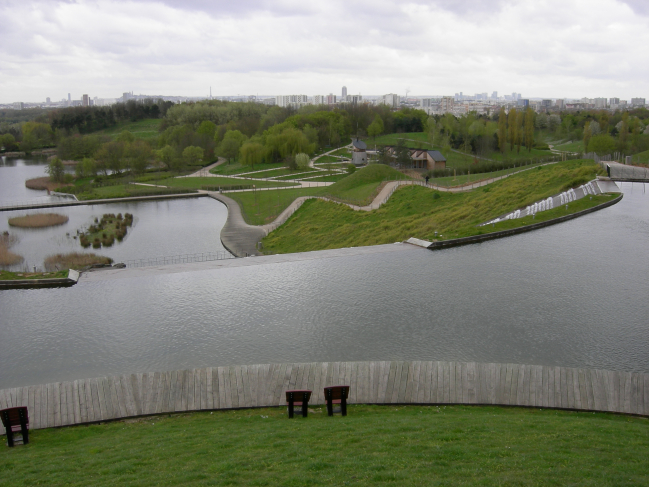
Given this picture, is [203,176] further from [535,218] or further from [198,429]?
Result: [198,429]

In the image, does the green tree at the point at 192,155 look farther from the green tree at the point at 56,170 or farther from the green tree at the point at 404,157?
the green tree at the point at 404,157

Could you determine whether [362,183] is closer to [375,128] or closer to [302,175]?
[302,175]

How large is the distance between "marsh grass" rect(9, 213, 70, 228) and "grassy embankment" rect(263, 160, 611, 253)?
17.7 metres

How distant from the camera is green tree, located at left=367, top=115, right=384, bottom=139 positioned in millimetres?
80750

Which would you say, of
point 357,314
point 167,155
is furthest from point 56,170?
point 357,314

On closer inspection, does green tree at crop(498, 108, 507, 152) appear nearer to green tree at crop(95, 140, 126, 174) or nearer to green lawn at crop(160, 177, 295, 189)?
green lawn at crop(160, 177, 295, 189)

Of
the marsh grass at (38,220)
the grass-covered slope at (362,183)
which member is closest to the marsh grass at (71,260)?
the marsh grass at (38,220)

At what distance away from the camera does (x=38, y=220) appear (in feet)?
130

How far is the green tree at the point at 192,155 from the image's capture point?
67.9 metres

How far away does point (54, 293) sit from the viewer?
1672 centimetres

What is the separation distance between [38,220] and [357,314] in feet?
111

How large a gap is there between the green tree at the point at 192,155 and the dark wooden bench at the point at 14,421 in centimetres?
6136

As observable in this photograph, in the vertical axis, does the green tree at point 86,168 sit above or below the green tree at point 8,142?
below

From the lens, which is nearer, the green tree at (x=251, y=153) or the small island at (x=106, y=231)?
the small island at (x=106, y=231)
